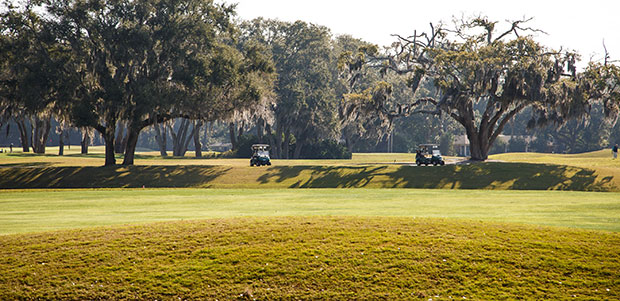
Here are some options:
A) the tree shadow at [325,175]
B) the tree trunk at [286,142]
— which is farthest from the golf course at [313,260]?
the tree trunk at [286,142]

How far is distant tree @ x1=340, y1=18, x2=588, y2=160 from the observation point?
5056 centimetres

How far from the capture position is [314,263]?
11680mm

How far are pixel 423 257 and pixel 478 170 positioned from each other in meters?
38.4

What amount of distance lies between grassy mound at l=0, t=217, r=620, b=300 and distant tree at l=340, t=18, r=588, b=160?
38598mm

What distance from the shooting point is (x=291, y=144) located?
8750 cm

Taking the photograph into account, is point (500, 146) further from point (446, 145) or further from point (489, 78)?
point (489, 78)

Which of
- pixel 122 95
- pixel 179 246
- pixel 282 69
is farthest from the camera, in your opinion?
pixel 282 69

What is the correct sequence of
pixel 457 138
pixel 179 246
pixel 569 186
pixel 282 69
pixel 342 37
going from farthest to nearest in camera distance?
pixel 457 138, pixel 342 37, pixel 282 69, pixel 569 186, pixel 179 246

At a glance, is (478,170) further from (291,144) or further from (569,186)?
(291,144)

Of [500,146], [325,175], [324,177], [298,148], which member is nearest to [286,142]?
[298,148]

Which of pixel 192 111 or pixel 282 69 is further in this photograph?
pixel 282 69

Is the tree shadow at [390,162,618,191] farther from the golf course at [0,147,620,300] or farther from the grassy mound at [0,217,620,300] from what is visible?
the grassy mound at [0,217,620,300]

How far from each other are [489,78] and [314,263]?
4326cm

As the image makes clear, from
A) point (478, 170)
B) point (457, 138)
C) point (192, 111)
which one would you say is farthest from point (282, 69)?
point (457, 138)
